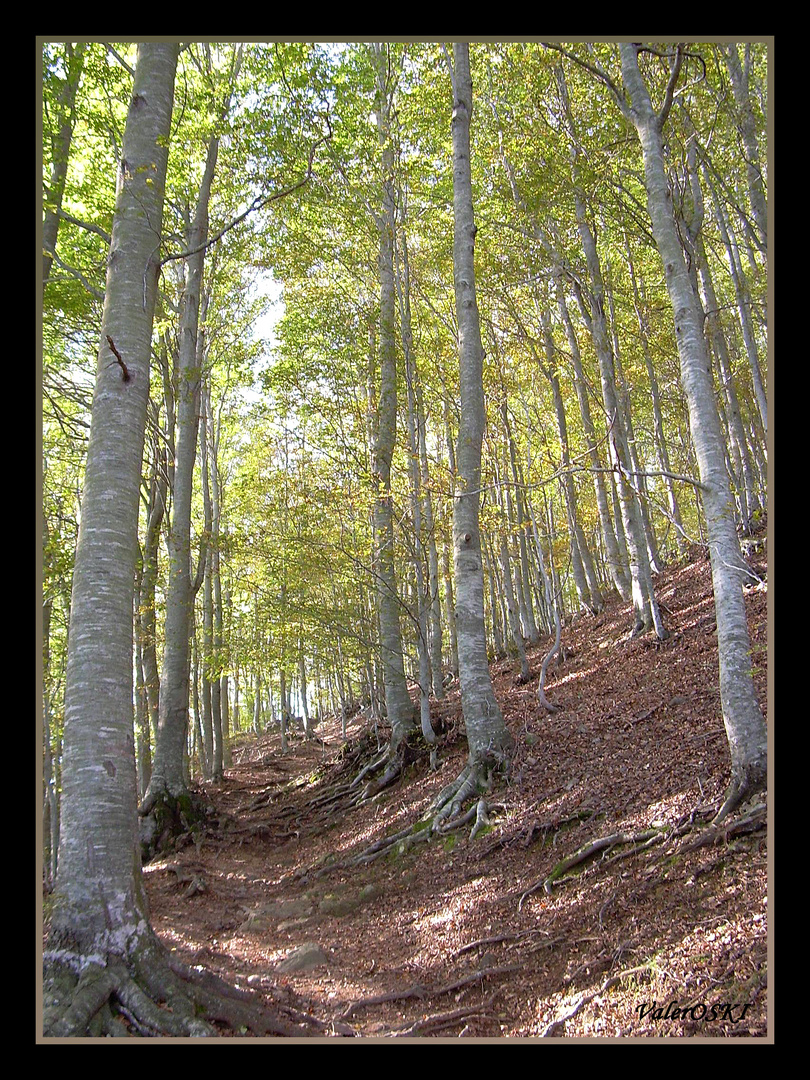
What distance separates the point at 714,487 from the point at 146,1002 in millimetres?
5022

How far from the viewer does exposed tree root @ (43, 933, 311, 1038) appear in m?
2.93

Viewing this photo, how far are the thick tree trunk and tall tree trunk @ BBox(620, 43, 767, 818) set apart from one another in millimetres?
2860

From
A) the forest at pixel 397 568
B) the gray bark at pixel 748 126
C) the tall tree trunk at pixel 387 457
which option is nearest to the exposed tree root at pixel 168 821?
the forest at pixel 397 568

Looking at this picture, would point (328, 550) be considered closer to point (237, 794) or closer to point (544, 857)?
point (237, 794)

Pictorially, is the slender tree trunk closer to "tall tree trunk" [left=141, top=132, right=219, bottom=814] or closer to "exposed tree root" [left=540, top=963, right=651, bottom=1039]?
"tall tree trunk" [left=141, top=132, right=219, bottom=814]

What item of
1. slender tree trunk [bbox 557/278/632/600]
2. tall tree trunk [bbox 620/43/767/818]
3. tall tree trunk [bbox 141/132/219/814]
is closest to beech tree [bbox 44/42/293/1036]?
tall tree trunk [bbox 620/43/767/818]

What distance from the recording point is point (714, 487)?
490 cm

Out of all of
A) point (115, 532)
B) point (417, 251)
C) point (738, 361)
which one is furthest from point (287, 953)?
point (738, 361)

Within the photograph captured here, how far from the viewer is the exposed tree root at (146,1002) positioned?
293cm

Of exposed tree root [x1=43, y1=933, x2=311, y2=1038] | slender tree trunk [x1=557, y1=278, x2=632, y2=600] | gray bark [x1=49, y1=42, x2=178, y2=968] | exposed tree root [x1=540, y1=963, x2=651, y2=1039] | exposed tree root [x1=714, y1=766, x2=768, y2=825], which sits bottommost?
exposed tree root [x1=540, y1=963, x2=651, y2=1039]

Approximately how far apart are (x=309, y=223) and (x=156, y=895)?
471 inches

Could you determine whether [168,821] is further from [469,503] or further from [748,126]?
[748,126]

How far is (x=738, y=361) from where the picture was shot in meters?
18.3

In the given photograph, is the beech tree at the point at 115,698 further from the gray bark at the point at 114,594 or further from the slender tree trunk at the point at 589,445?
the slender tree trunk at the point at 589,445
